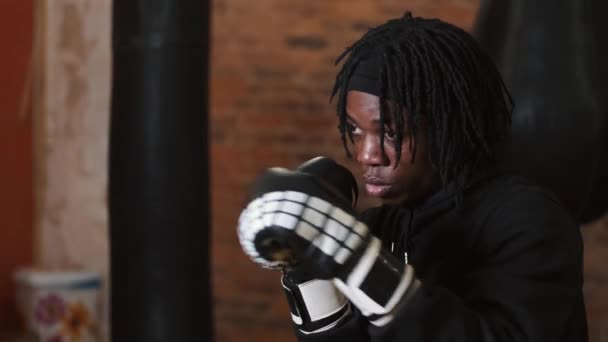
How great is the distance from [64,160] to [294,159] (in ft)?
2.33

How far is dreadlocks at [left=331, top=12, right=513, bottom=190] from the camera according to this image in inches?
37.4

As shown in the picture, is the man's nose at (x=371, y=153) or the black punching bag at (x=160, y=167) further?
the black punching bag at (x=160, y=167)

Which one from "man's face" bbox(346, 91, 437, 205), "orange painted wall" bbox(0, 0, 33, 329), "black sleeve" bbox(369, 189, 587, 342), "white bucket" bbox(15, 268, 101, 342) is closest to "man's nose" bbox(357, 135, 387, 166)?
"man's face" bbox(346, 91, 437, 205)

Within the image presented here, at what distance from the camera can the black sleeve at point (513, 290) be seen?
2.88 feet

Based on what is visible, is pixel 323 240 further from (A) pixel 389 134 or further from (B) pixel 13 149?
(B) pixel 13 149

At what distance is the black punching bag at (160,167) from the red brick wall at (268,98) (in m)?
0.98

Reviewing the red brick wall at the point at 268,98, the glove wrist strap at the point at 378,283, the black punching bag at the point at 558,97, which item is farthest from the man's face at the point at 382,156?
the red brick wall at the point at 268,98

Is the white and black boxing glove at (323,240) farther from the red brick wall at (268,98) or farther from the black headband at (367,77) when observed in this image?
the red brick wall at (268,98)

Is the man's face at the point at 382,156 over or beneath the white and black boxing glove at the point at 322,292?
over

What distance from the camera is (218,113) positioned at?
2.74 m

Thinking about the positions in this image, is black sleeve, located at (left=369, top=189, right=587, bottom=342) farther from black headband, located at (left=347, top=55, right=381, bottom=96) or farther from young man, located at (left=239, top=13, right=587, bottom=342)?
black headband, located at (left=347, top=55, right=381, bottom=96)

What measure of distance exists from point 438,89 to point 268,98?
1.78 m

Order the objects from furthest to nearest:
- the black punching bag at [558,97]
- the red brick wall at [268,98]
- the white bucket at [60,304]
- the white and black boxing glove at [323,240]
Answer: the red brick wall at [268,98]
the white bucket at [60,304]
the black punching bag at [558,97]
the white and black boxing glove at [323,240]

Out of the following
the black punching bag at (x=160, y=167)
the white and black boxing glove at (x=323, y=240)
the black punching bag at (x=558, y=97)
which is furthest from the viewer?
the black punching bag at (x=160, y=167)
